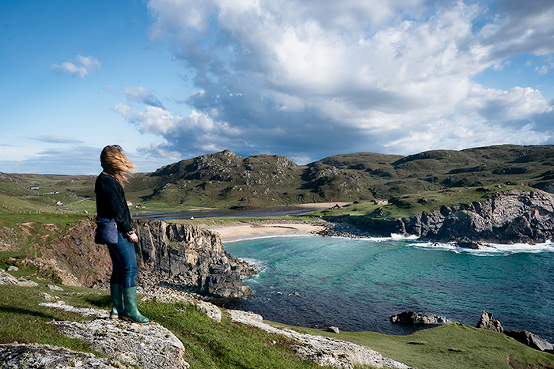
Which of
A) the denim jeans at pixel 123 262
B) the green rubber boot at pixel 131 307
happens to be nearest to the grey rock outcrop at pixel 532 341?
the green rubber boot at pixel 131 307

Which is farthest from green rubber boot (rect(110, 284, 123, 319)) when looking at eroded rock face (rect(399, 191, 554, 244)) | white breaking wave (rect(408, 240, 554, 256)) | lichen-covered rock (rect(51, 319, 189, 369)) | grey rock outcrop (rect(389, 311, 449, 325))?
eroded rock face (rect(399, 191, 554, 244))

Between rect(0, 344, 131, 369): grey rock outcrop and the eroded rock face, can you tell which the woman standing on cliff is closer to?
rect(0, 344, 131, 369): grey rock outcrop

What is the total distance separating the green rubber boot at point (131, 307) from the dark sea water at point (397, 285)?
3577 cm

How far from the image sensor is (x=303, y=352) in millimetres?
17219

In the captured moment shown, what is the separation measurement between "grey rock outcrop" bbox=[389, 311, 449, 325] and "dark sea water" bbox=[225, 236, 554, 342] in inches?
73.0

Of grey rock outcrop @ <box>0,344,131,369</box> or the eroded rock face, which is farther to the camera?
→ the eroded rock face

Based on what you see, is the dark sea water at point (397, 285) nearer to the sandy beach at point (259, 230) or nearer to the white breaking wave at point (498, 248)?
the white breaking wave at point (498, 248)

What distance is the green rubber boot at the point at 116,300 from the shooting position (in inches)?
373

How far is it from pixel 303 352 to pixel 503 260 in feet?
292

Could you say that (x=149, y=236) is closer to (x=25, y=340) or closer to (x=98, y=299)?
(x=98, y=299)

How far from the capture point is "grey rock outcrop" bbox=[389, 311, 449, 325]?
40.9 meters

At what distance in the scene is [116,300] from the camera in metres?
10.0

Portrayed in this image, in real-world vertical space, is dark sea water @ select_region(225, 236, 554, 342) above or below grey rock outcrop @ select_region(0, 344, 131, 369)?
below

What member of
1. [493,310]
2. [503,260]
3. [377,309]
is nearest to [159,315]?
[377,309]
